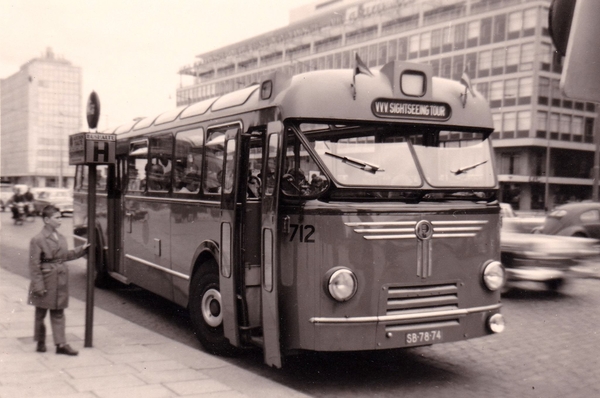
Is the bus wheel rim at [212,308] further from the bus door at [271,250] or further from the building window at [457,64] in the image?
the building window at [457,64]

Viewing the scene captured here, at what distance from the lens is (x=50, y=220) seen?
23.2 ft

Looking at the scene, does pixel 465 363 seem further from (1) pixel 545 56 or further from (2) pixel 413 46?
(2) pixel 413 46

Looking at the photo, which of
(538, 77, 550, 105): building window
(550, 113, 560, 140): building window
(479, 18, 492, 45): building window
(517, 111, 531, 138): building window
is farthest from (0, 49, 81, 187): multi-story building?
(550, 113, 560, 140): building window

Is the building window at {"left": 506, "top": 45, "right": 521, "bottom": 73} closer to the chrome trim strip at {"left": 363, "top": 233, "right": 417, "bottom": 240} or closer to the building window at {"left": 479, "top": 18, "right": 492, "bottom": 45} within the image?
the building window at {"left": 479, "top": 18, "right": 492, "bottom": 45}

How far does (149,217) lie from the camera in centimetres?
988

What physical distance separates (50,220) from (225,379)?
2464 mm

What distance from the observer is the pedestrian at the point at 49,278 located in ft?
22.7

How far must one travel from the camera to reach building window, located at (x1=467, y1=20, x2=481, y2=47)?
58138mm

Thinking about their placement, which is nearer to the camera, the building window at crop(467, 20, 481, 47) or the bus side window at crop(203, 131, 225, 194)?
the bus side window at crop(203, 131, 225, 194)

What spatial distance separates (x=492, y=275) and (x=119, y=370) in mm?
3666

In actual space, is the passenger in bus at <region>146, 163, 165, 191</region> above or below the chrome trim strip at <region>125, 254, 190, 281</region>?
above

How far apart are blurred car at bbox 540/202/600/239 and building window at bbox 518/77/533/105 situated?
40.9 m

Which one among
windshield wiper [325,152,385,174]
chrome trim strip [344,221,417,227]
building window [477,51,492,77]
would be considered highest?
building window [477,51,492,77]

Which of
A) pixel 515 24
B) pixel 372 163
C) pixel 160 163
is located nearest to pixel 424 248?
pixel 372 163
